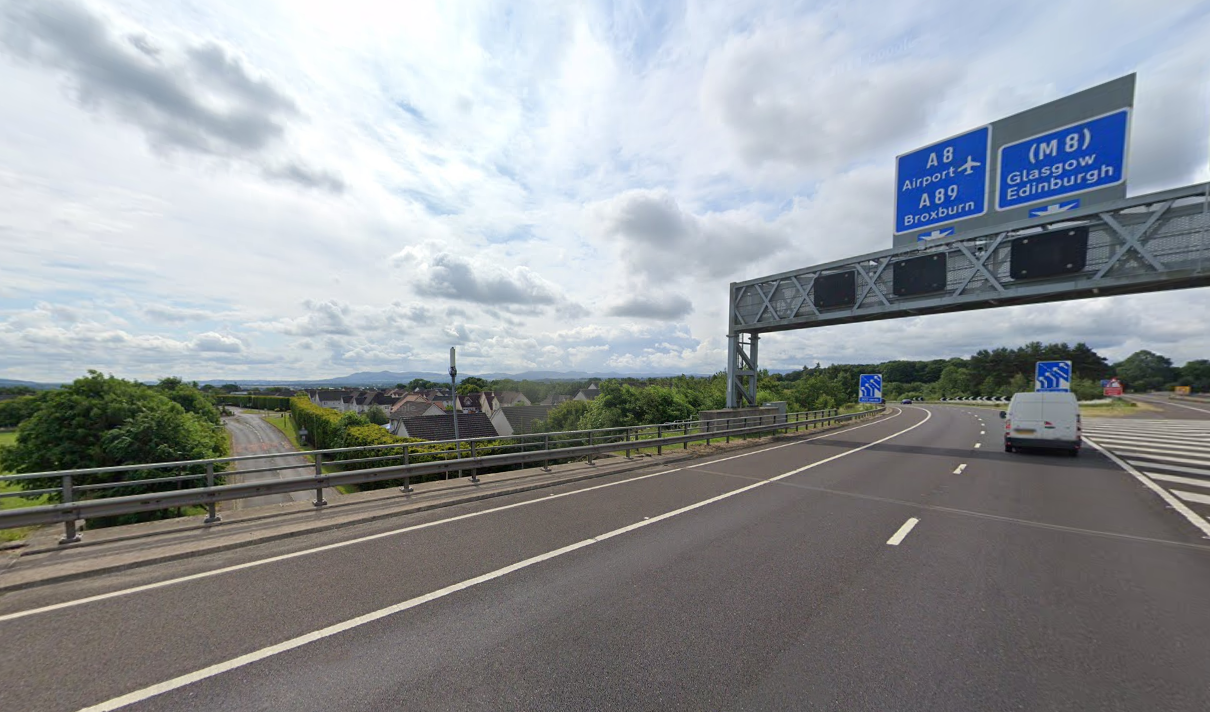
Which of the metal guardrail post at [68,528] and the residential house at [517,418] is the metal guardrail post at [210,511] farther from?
the residential house at [517,418]

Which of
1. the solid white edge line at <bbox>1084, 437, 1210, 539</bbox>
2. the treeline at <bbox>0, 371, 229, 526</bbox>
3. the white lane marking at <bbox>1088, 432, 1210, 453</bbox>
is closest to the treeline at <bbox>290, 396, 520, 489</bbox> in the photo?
the treeline at <bbox>0, 371, 229, 526</bbox>

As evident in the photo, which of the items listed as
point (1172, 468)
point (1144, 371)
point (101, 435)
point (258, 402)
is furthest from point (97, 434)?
point (1144, 371)

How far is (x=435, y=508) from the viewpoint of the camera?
26.8 ft

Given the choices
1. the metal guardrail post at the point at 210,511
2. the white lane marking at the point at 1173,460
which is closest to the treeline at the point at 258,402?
the metal guardrail post at the point at 210,511

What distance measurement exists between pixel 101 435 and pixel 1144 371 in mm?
176553

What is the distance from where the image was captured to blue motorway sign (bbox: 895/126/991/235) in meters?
14.7

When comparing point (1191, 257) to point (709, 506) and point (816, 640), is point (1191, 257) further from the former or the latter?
point (816, 640)

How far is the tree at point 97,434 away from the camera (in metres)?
17.7

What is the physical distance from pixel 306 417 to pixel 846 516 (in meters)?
61.9

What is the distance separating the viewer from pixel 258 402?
5027 inches

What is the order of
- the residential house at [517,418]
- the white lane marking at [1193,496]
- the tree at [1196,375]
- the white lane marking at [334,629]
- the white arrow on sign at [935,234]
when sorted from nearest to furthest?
the white lane marking at [334,629] < the white lane marking at [1193,496] < the white arrow on sign at [935,234] < the residential house at [517,418] < the tree at [1196,375]

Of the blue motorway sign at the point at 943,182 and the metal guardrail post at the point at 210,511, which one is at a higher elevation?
the blue motorway sign at the point at 943,182

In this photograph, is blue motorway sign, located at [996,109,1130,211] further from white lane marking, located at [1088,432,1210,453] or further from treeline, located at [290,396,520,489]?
treeline, located at [290,396,520,489]

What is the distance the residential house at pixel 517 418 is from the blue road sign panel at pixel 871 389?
31.4m
